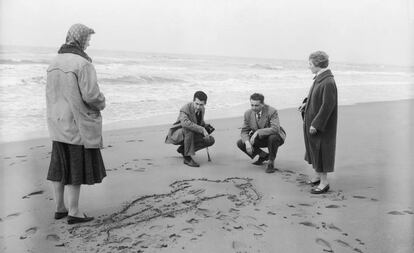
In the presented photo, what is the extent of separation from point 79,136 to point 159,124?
16.4 ft

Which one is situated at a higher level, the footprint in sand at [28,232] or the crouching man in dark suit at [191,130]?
the crouching man in dark suit at [191,130]

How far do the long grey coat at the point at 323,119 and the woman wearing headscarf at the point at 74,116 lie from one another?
1.99m

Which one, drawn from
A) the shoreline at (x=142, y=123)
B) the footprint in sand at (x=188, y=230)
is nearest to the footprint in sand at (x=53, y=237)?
the footprint in sand at (x=188, y=230)

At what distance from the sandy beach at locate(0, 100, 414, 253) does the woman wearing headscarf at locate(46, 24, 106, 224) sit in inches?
15.3

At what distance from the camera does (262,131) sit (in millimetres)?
4723

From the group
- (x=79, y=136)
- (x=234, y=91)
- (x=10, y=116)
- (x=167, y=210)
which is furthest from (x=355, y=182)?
(x=234, y=91)

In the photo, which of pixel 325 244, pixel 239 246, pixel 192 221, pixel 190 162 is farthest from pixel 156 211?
pixel 190 162

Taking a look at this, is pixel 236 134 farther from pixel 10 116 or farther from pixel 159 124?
pixel 10 116

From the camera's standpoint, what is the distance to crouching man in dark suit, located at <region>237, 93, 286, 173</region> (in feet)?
15.5

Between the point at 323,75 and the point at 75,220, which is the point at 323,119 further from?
the point at 75,220

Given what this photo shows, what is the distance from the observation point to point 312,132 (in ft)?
12.7

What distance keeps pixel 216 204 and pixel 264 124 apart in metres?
1.64

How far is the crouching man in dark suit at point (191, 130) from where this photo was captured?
4.87 meters

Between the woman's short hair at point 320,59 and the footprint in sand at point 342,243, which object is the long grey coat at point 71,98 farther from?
the woman's short hair at point 320,59
